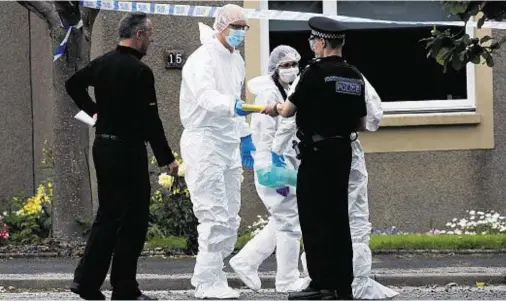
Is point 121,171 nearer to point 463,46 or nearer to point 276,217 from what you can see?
point 276,217

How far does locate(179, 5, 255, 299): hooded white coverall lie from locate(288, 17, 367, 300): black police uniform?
106cm

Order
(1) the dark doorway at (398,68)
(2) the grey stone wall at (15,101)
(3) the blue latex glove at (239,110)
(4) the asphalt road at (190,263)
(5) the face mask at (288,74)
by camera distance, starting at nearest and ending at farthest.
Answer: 1. (3) the blue latex glove at (239,110)
2. (5) the face mask at (288,74)
3. (4) the asphalt road at (190,263)
4. (1) the dark doorway at (398,68)
5. (2) the grey stone wall at (15,101)

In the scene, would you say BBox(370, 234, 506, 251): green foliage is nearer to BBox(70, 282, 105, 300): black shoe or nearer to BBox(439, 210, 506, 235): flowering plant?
BBox(439, 210, 506, 235): flowering plant

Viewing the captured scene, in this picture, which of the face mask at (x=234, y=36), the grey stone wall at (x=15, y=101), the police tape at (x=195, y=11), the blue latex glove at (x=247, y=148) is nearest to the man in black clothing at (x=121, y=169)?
the face mask at (x=234, y=36)

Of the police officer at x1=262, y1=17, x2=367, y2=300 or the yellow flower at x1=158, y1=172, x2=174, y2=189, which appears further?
the yellow flower at x1=158, y1=172, x2=174, y2=189

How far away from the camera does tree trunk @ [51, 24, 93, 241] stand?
14.0 meters

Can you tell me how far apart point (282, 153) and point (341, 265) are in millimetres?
1512

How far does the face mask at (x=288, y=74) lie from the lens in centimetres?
1130

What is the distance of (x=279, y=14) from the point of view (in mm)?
15172

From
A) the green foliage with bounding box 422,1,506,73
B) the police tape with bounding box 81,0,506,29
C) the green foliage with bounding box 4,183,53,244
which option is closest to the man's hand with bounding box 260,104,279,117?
the green foliage with bounding box 422,1,506,73

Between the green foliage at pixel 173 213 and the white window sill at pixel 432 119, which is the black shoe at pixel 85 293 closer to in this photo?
the green foliage at pixel 173 213

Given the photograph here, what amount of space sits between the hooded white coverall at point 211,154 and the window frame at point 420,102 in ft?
14.9

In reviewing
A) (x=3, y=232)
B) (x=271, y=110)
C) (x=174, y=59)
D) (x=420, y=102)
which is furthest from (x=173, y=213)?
(x=271, y=110)

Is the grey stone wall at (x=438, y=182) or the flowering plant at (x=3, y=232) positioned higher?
the grey stone wall at (x=438, y=182)
